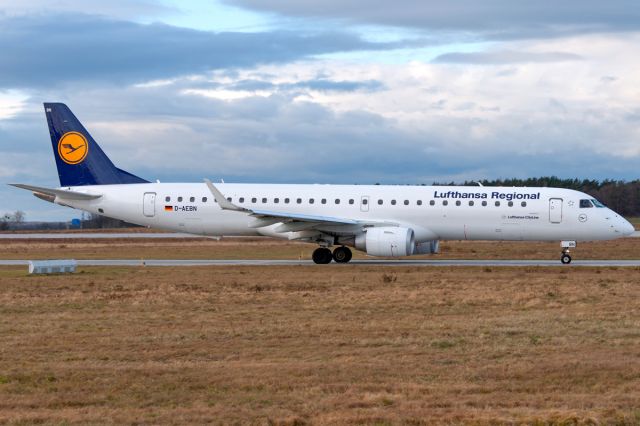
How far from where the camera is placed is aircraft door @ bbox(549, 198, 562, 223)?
32.6 metres

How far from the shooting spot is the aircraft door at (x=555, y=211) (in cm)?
3259

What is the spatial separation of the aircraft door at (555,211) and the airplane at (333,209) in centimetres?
4

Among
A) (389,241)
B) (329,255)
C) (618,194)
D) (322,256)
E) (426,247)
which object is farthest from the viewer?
(618,194)

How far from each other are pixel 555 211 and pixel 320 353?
68.4 feet

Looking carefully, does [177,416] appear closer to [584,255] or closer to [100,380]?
[100,380]

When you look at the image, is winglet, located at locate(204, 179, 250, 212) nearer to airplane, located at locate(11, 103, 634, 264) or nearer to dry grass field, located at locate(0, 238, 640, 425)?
airplane, located at locate(11, 103, 634, 264)

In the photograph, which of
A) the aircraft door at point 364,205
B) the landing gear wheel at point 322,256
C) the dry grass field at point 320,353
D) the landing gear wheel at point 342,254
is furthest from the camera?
the landing gear wheel at point 342,254

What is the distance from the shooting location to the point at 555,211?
107 ft

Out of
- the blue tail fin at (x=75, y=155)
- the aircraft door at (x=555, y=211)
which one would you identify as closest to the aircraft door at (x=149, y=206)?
the blue tail fin at (x=75, y=155)

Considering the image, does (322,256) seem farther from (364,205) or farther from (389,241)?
(389,241)

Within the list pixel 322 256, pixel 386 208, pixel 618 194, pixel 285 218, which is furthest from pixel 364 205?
pixel 618 194

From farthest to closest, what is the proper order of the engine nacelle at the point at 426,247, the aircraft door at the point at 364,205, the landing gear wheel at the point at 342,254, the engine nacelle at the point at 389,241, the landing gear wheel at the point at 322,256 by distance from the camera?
the engine nacelle at the point at 426,247 → the landing gear wheel at the point at 342,254 → the landing gear wheel at the point at 322,256 → the aircraft door at the point at 364,205 → the engine nacelle at the point at 389,241

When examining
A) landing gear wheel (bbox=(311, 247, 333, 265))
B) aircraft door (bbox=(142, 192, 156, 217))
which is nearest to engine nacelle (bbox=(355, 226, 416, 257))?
landing gear wheel (bbox=(311, 247, 333, 265))

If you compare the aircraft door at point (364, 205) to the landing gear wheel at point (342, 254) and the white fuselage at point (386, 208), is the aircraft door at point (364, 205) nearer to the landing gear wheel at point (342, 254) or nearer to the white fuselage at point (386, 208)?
the white fuselage at point (386, 208)
